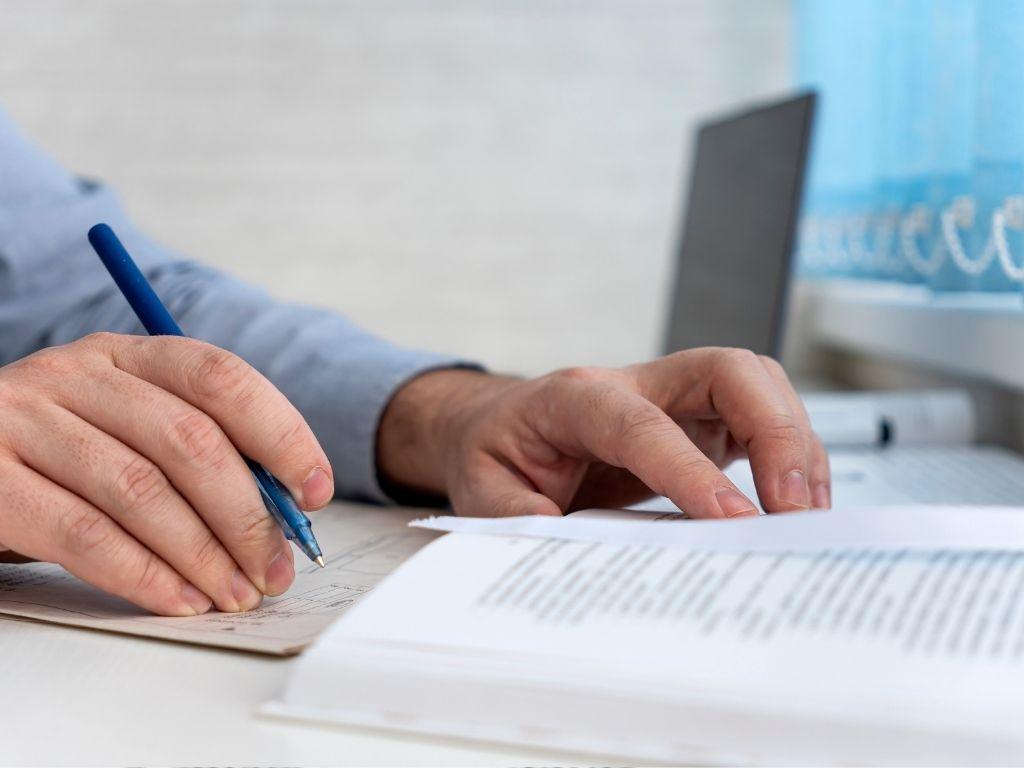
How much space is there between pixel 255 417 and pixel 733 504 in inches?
8.4

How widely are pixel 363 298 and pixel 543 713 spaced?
1.69m

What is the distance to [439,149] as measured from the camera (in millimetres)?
1945

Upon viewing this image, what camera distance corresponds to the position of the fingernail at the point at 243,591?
0.47 meters

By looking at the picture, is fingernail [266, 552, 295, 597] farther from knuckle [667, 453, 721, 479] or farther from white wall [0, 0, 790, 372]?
white wall [0, 0, 790, 372]

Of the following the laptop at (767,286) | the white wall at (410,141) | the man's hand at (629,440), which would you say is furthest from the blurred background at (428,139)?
the man's hand at (629,440)

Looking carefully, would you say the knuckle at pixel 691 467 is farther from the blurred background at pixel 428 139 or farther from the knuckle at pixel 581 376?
the blurred background at pixel 428 139

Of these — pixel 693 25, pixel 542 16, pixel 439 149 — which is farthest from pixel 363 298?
pixel 693 25

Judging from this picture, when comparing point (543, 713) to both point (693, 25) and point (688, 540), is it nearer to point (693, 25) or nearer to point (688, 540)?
point (688, 540)

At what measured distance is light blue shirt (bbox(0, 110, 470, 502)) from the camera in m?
0.76

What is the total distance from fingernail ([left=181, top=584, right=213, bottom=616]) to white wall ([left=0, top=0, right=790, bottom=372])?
1.46 metres

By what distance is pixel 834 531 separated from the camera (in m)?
0.42

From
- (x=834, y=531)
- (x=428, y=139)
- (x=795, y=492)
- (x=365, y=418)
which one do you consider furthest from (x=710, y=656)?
(x=428, y=139)

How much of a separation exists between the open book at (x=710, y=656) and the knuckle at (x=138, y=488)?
119 millimetres

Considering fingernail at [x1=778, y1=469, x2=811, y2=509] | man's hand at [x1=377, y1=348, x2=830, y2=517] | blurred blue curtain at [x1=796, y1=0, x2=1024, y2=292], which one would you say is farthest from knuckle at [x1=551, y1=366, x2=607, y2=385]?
blurred blue curtain at [x1=796, y1=0, x2=1024, y2=292]
